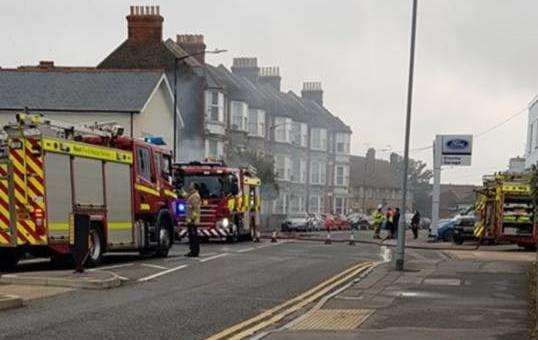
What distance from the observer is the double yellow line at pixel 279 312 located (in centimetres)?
1004

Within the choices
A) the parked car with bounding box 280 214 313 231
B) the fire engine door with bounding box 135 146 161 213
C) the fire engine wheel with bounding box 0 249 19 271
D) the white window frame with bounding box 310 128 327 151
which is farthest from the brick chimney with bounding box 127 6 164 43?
the fire engine wheel with bounding box 0 249 19 271

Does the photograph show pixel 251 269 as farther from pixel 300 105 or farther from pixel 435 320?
pixel 300 105

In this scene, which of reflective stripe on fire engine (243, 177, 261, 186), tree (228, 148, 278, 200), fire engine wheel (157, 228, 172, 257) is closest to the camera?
fire engine wheel (157, 228, 172, 257)

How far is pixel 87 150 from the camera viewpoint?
18.0m

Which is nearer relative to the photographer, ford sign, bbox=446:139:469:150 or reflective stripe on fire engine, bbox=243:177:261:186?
reflective stripe on fire engine, bbox=243:177:261:186

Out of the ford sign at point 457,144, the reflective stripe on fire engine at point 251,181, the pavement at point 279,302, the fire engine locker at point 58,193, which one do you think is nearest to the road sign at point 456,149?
the ford sign at point 457,144

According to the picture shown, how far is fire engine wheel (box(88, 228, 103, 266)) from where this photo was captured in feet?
59.1

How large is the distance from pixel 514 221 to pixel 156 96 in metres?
20.8

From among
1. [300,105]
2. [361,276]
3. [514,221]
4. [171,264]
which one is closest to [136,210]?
[171,264]

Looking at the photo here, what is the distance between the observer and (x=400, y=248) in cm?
1898

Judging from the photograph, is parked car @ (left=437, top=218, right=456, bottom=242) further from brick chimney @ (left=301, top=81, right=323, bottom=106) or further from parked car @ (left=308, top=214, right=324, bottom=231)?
brick chimney @ (left=301, top=81, right=323, bottom=106)

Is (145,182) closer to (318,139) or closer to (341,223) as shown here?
(341,223)

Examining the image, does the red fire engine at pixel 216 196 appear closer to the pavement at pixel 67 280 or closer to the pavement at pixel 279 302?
the pavement at pixel 279 302

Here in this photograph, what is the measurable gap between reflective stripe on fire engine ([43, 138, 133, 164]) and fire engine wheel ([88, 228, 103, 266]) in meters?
1.61
